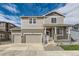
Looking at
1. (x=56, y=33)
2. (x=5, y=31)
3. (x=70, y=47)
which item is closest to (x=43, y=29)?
(x=56, y=33)

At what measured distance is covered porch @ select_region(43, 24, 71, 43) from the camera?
13.1m

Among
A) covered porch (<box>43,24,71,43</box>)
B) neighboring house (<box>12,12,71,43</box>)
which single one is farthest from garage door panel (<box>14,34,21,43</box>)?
covered porch (<box>43,24,71,43</box>)

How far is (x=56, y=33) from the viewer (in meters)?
13.2

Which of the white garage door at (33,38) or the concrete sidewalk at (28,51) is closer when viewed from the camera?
the concrete sidewalk at (28,51)

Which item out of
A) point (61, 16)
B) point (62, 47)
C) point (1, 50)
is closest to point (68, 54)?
point (62, 47)

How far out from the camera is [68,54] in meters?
13.1

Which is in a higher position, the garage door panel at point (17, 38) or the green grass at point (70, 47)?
the garage door panel at point (17, 38)

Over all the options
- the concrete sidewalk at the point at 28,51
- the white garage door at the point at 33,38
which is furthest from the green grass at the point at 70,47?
the white garage door at the point at 33,38

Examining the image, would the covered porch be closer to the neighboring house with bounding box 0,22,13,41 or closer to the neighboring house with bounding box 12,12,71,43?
the neighboring house with bounding box 12,12,71,43

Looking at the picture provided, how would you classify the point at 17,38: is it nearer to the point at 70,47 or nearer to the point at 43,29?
the point at 43,29

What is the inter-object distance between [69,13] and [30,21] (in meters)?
1.34

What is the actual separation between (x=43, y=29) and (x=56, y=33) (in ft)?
1.51

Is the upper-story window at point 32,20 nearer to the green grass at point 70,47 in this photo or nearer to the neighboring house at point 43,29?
the neighboring house at point 43,29

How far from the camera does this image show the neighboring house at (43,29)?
13.1 meters
